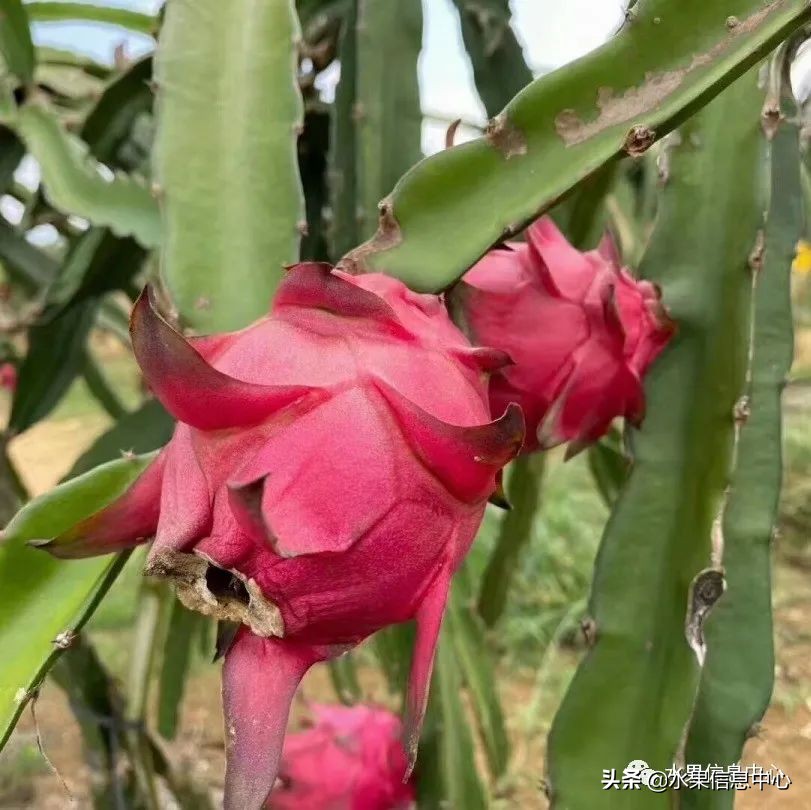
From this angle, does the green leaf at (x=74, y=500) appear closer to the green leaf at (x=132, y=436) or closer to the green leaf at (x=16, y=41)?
the green leaf at (x=132, y=436)

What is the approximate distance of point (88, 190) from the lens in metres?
Result: 0.82

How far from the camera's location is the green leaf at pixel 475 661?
3.85 feet

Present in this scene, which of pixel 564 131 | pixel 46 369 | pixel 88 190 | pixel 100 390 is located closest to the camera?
pixel 564 131

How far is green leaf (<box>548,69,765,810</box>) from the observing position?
21.6 inches

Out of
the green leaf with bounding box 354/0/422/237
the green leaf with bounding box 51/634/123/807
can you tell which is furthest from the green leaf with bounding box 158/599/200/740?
the green leaf with bounding box 354/0/422/237

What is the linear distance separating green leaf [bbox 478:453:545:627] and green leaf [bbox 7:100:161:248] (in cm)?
54

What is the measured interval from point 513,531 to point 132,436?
1.92 feet

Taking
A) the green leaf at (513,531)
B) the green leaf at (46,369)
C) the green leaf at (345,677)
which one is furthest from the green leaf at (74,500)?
the green leaf at (345,677)

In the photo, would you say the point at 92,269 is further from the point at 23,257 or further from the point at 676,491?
the point at 676,491

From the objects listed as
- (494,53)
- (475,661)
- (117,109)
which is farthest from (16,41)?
(475,661)

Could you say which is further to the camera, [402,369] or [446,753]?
[446,753]

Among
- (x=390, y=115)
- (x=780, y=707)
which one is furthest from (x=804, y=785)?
(x=390, y=115)

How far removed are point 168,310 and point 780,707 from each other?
1757mm

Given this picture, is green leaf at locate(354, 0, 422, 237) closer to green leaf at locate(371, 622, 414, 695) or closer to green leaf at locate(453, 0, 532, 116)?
green leaf at locate(453, 0, 532, 116)
